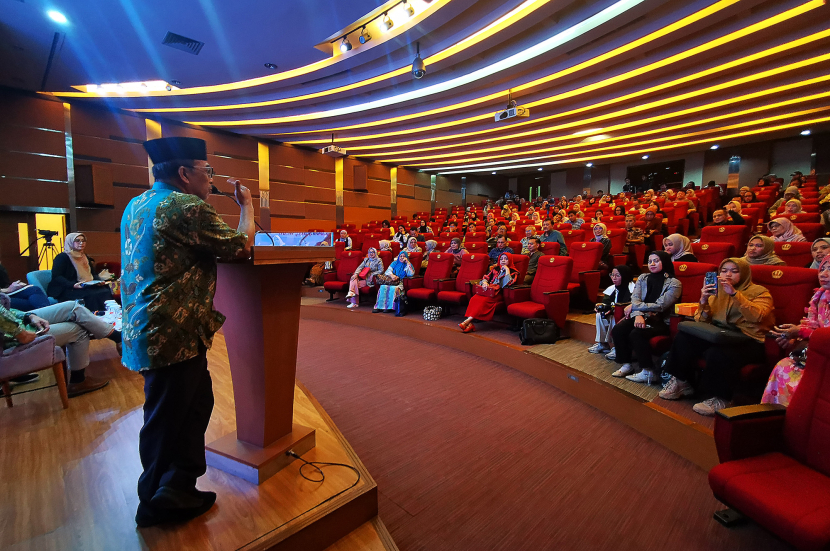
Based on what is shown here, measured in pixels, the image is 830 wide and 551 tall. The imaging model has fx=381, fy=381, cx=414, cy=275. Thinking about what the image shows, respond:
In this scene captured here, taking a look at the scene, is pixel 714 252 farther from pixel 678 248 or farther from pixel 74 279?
pixel 74 279

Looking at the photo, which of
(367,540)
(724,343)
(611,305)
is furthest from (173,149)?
(611,305)

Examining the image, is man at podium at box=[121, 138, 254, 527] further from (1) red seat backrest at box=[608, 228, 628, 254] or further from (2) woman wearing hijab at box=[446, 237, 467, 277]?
(1) red seat backrest at box=[608, 228, 628, 254]

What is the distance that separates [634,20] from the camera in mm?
4883

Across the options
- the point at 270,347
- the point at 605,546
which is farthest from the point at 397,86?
the point at 605,546

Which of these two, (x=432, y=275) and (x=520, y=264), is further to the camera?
(x=432, y=275)

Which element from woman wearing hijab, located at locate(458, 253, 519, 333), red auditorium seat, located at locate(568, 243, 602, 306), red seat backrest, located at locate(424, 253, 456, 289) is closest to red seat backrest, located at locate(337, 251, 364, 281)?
red seat backrest, located at locate(424, 253, 456, 289)

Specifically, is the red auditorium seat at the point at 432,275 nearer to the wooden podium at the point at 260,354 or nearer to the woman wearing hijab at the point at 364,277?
the woman wearing hijab at the point at 364,277

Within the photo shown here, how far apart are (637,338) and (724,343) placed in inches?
21.5

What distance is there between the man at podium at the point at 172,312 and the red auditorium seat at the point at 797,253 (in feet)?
11.7

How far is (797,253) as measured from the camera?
2.73m

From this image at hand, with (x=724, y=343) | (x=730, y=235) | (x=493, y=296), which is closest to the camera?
(x=724, y=343)

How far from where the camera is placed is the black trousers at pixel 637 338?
249 cm

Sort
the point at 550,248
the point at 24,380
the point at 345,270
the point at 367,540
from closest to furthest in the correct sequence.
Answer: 1. the point at 367,540
2. the point at 24,380
3. the point at 550,248
4. the point at 345,270

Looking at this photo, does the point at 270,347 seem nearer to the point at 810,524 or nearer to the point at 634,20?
the point at 810,524
